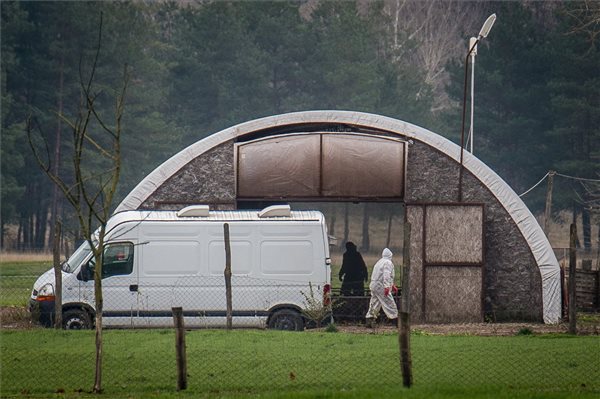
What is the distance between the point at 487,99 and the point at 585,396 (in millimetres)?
47869

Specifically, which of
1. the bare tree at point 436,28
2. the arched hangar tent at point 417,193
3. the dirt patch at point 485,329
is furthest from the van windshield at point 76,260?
the bare tree at point 436,28

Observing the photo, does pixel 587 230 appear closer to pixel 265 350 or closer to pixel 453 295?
pixel 453 295

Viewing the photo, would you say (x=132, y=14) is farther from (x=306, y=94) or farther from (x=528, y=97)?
(x=528, y=97)

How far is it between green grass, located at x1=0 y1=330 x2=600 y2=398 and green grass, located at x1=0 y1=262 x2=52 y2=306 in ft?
25.2

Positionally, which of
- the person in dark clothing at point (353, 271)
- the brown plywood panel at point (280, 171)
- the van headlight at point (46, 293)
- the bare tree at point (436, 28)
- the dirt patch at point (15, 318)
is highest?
the bare tree at point (436, 28)

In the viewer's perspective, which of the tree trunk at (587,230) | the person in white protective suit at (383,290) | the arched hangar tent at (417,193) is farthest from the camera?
the tree trunk at (587,230)

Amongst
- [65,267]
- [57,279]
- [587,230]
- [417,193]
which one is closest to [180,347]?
[57,279]

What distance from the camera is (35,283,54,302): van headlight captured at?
20.1 meters

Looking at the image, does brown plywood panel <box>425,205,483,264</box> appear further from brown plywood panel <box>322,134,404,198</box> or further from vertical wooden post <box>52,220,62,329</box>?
vertical wooden post <box>52,220,62,329</box>

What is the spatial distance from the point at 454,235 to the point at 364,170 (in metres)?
2.24

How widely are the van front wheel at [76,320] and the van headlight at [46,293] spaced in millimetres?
405

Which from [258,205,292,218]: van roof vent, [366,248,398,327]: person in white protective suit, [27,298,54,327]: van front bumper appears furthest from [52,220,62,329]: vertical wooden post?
[366,248,398,327]: person in white protective suit

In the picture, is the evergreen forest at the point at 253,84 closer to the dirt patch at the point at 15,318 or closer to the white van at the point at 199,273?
the dirt patch at the point at 15,318

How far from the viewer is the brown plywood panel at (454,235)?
22.7 metres
